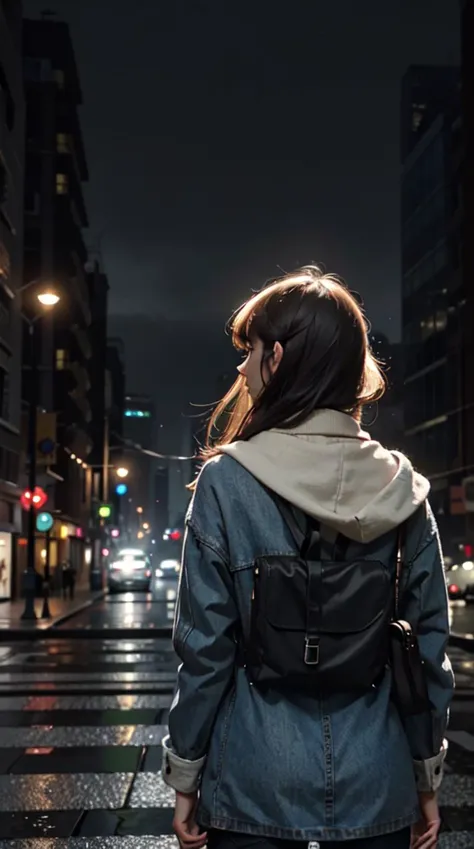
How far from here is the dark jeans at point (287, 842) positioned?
86.4 inches

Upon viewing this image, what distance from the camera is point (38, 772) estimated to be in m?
7.36

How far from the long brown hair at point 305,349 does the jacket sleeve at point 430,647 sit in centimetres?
39

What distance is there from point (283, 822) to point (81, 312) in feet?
227

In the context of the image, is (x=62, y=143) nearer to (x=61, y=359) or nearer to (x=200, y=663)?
(x=61, y=359)

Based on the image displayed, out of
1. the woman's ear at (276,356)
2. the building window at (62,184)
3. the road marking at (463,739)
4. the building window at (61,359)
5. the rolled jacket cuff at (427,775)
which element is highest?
the building window at (62,184)

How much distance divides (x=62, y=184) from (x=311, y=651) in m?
60.4

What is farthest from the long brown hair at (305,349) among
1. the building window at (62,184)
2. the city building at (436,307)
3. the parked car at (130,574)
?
the city building at (436,307)

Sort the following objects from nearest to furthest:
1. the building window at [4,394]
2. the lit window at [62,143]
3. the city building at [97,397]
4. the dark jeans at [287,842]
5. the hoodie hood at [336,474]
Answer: the dark jeans at [287,842], the hoodie hood at [336,474], the building window at [4,394], the lit window at [62,143], the city building at [97,397]

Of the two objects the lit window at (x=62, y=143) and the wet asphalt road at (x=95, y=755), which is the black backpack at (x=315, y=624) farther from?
the lit window at (x=62, y=143)

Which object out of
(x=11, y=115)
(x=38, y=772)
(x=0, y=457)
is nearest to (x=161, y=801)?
(x=38, y=772)

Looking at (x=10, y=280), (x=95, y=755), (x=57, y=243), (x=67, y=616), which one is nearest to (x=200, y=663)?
(x=95, y=755)

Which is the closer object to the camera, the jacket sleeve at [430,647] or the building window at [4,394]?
the jacket sleeve at [430,647]

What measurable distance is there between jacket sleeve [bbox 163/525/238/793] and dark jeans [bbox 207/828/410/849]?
0.13 m

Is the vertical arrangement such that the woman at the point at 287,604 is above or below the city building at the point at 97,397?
below
